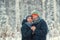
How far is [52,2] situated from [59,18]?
1.82ft

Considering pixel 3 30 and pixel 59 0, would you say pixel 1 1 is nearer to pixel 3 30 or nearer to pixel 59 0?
pixel 3 30

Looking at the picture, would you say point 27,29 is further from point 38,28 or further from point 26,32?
point 38,28

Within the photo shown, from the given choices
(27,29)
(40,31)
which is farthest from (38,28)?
(27,29)

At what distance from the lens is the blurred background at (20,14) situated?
823cm

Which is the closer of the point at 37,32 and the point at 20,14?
the point at 37,32

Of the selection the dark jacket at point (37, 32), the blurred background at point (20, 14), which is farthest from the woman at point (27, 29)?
the blurred background at point (20, 14)

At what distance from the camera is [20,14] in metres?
8.49

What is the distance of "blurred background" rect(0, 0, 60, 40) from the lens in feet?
27.0

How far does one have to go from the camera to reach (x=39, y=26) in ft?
16.4

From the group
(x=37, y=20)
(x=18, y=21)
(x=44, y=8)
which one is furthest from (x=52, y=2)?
(x=37, y=20)

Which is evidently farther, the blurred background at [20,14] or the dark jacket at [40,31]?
the blurred background at [20,14]

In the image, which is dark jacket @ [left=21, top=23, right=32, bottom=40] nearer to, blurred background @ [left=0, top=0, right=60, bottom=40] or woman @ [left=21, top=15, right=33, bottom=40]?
woman @ [left=21, top=15, right=33, bottom=40]

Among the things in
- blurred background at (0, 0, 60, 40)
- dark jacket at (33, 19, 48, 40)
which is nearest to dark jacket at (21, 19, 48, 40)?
dark jacket at (33, 19, 48, 40)

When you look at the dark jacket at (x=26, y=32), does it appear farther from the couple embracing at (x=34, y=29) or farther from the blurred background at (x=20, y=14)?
the blurred background at (x=20, y=14)
